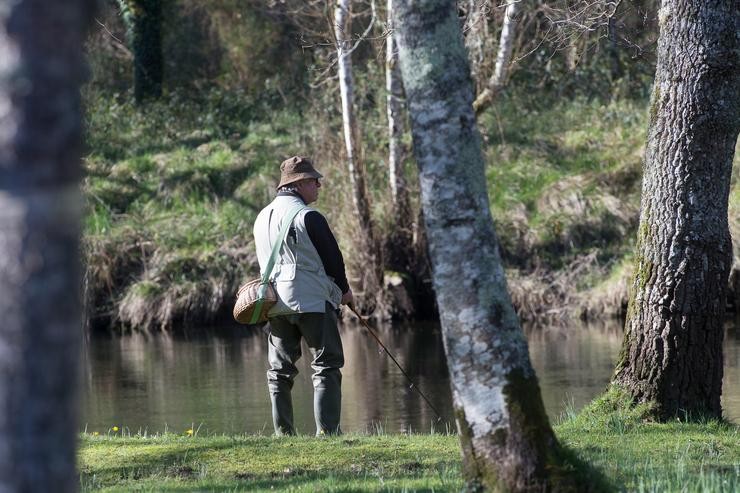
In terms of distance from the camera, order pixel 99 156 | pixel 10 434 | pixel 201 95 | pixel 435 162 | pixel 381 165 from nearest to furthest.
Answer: pixel 10 434, pixel 435 162, pixel 381 165, pixel 99 156, pixel 201 95

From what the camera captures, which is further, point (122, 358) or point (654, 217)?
point (122, 358)

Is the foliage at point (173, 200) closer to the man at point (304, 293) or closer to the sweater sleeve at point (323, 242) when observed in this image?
the man at point (304, 293)

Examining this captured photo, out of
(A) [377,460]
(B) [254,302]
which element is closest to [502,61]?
(B) [254,302]

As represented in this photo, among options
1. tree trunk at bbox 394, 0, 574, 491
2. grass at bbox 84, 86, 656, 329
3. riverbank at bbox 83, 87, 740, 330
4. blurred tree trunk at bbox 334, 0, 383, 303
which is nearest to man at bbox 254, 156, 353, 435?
tree trunk at bbox 394, 0, 574, 491

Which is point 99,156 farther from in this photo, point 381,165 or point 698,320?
point 698,320

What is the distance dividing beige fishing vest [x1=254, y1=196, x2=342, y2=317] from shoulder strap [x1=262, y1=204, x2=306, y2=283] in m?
0.03

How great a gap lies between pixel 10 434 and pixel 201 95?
26.2m

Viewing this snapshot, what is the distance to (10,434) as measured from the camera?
2.91 metres

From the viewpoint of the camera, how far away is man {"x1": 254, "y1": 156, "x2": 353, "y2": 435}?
28.1 feet

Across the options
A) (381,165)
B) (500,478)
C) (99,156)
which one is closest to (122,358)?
(381,165)

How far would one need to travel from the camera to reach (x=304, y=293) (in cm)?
858

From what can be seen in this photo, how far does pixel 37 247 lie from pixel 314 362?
5.88 meters

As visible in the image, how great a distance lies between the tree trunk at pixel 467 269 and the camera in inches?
197

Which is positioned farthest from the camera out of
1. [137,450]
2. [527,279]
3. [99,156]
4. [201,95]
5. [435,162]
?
[201,95]
